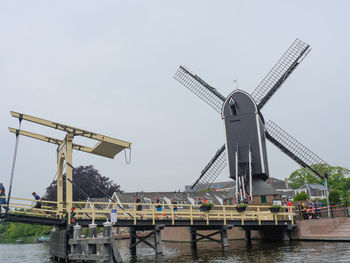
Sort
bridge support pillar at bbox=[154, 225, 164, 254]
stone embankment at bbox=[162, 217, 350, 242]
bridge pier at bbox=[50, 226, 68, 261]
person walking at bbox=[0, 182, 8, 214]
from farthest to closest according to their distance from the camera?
stone embankment at bbox=[162, 217, 350, 242] → bridge support pillar at bbox=[154, 225, 164, 254] → bridge pier at bbox=[50, 226, 68, 261] → person walking at bbox=[0, 182, 8, 214]

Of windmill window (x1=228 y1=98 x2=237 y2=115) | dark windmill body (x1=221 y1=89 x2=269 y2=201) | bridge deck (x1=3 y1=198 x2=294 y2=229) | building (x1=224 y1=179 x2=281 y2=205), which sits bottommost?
bridge deck (x1=3 y1=198 x2=294 y2=229)

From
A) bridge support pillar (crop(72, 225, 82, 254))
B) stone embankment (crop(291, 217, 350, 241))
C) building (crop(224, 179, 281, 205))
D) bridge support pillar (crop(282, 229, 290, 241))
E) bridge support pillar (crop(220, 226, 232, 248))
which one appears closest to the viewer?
bridge support pillar (crop(72, 225, 82, 254))

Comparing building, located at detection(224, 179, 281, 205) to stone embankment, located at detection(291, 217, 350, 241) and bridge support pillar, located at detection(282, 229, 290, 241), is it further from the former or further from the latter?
stone embankment, located at detection(291, 217, 350, 241)

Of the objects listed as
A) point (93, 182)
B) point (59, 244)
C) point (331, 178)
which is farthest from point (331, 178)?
point (59, 244)

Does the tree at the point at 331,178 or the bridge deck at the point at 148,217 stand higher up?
the tree at the point at 331,178

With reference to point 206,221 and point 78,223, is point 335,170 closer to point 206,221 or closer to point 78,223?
point 206,221

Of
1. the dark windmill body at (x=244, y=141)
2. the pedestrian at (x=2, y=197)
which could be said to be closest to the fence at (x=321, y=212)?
the dark windmill body at (x=244, y=141)

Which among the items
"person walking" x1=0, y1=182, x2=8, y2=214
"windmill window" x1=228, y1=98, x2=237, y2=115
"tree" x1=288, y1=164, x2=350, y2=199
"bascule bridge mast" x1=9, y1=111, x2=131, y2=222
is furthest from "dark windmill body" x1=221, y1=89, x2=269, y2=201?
"tree" x1=288, y1=164, x2=350, y2=199

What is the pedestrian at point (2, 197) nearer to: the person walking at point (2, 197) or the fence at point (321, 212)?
the person walking at point (2, 197)

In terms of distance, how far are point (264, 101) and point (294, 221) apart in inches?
650

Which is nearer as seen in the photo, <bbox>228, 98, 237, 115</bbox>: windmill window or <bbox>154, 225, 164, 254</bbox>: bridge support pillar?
<bbox>154, 225, 164, 254</bbox>: bridge support pillar

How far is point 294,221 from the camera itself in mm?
27250

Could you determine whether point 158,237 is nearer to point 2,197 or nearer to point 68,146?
point 68,146

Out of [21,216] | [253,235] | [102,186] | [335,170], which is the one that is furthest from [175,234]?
[335,170]
